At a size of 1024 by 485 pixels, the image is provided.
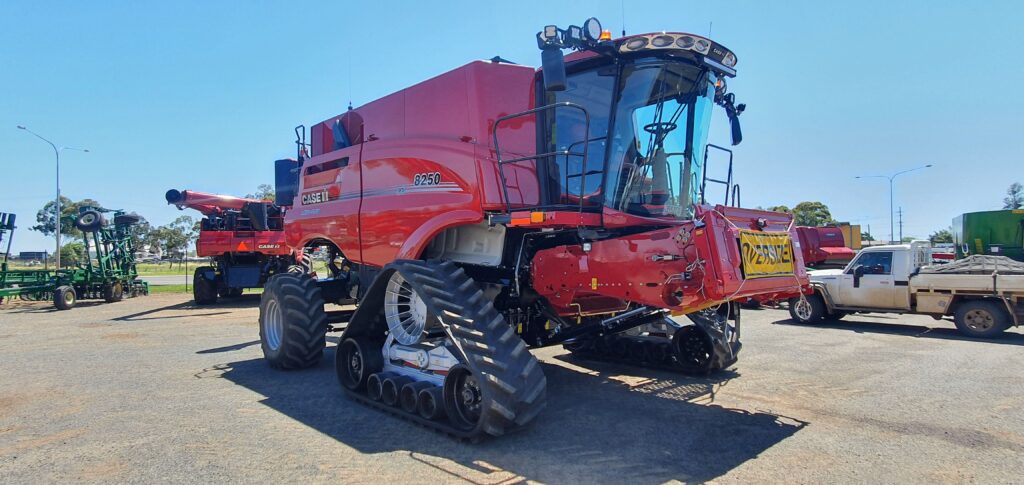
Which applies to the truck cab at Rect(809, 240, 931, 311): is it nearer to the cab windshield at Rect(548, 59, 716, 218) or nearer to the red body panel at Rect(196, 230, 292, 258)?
the cab windshield at Rect(548, 59, 716, 218)

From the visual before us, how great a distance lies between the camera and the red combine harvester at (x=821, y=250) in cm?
2492

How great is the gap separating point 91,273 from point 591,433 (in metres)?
20.5

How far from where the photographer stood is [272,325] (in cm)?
857

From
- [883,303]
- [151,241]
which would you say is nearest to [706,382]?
[883,303]

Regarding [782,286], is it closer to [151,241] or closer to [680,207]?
[680,207]

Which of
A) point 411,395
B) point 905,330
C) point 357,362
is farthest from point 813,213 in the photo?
point 411,395

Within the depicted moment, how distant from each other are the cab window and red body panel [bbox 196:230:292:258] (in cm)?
1543

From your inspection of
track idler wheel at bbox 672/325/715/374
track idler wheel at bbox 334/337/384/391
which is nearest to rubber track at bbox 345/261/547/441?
track idler wheel at bbox 334/337/384/391

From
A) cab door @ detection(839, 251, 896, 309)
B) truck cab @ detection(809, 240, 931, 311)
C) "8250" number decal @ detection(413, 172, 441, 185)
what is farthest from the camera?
cab door @ detection(839, 251, 896, 309)

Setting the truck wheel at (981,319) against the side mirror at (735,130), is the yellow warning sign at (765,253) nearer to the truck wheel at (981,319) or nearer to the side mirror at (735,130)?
the side mirror at (735,130)

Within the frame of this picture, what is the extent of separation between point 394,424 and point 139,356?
6002 millimetres

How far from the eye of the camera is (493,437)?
504 cm

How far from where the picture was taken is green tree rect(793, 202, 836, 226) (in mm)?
58281

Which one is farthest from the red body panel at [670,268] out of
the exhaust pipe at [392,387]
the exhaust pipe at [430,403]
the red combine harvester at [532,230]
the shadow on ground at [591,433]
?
the exhaust pipe at [392,387]
